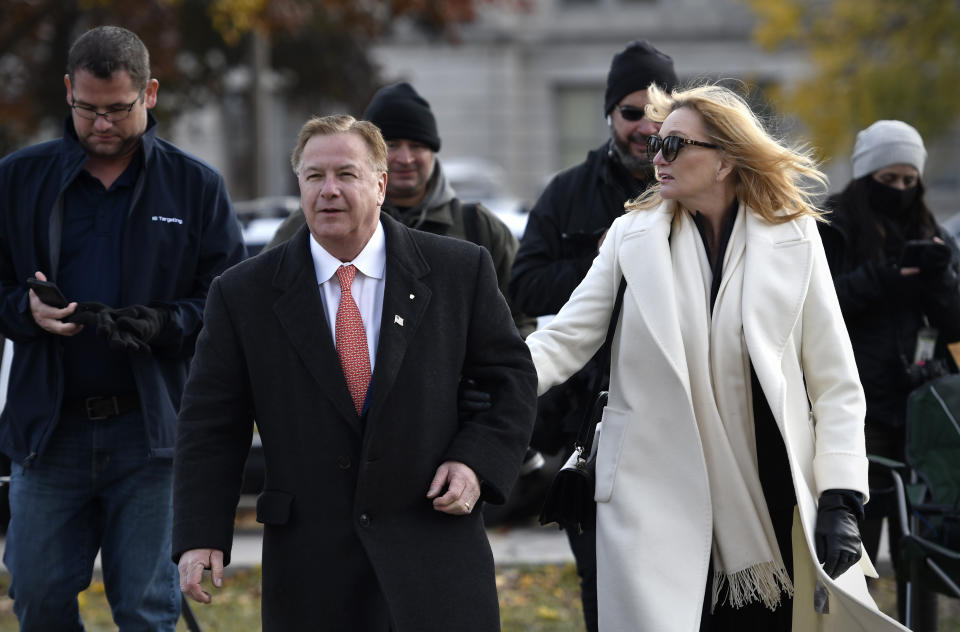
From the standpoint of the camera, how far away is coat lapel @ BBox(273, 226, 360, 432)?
3.45 metres

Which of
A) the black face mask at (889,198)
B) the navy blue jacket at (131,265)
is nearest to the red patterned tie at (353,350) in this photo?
the navy blue jacket at (131,265)

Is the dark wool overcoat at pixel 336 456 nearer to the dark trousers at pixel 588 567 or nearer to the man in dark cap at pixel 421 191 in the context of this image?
the dark trousers at pixel 588 567

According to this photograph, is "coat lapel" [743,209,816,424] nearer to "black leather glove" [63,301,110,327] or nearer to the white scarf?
the white scarf

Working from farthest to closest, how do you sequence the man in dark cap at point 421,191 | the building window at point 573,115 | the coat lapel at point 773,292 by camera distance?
the building window at point 573,115 → the man in dark cap at point 421,191 → the coat lapel at point 773,292

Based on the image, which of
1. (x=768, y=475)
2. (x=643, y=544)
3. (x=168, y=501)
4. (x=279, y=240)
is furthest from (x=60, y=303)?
(x=768, y=475)

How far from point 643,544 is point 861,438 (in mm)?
660

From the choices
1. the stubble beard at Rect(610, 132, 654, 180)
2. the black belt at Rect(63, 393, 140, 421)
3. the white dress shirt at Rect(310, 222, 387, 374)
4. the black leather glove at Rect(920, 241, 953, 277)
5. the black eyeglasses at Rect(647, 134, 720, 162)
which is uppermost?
the black eyeglasses at Rect(647, 134, 720, 162)

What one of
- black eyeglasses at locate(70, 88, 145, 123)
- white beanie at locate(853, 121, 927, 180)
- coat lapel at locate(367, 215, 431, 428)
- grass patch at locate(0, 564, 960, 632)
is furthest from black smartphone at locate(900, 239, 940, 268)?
black eyeglasses at locate(70, 88, 145, 123)

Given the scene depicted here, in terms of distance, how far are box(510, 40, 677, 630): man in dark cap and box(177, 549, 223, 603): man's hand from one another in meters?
1.53

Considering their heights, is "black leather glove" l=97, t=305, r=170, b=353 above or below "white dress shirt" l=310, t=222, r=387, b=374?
below

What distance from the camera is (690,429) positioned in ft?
12.2

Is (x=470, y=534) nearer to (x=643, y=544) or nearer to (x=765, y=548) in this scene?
(x=643, y=544)

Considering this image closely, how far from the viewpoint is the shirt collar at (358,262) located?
11.8 ft

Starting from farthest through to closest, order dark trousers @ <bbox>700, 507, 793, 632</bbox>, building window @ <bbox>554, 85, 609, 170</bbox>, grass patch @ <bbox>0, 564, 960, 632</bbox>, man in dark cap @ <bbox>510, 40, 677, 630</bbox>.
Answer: building window @ <bbox>554, 85, 609, 170</bbox> → grass patch @ <bbox>0, 564, 960, 632</bbox> → man in dark cap @ <bbox>510, 40, 677, 630</bbox> → dark trousers @ <bbox>700, 507, 793, 632</bbox>
